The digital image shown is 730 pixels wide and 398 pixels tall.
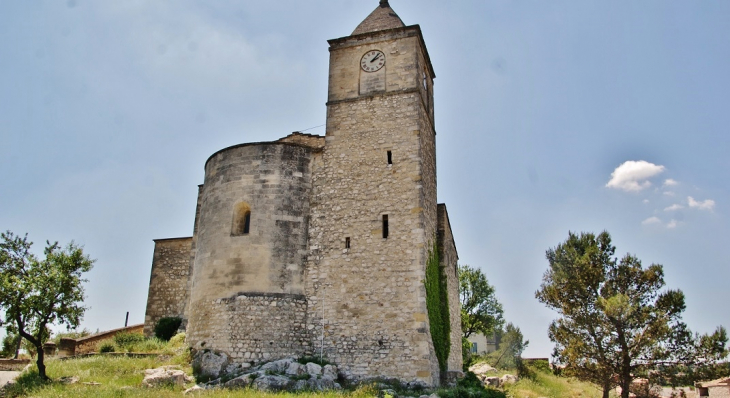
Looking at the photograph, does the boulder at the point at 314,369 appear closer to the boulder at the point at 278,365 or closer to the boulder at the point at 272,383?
the boulder at the point at 278,365

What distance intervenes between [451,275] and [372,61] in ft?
29.7

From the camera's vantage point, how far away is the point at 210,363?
1641 cm

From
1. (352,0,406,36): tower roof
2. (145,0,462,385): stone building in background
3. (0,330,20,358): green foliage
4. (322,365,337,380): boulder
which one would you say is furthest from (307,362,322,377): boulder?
(0,330,20,358): green foliage

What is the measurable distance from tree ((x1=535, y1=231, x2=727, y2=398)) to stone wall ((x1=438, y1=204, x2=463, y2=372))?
379 centimetres

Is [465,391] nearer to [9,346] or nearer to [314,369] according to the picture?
[314,369]

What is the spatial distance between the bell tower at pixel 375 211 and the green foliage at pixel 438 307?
548 millimetres

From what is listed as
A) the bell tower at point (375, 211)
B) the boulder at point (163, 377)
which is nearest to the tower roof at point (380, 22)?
the bell tower at point (375, 211)

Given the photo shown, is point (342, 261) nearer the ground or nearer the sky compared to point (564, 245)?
nearer the ground

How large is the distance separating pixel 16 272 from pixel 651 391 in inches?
880

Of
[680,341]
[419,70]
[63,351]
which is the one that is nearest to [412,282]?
[419,70]

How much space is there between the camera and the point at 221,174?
64.4 ft

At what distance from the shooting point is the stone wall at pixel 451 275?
20.3 metres

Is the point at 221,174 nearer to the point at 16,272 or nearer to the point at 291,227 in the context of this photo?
the point at 291,227

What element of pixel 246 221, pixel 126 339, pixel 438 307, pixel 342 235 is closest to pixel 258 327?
pixel 246 221
